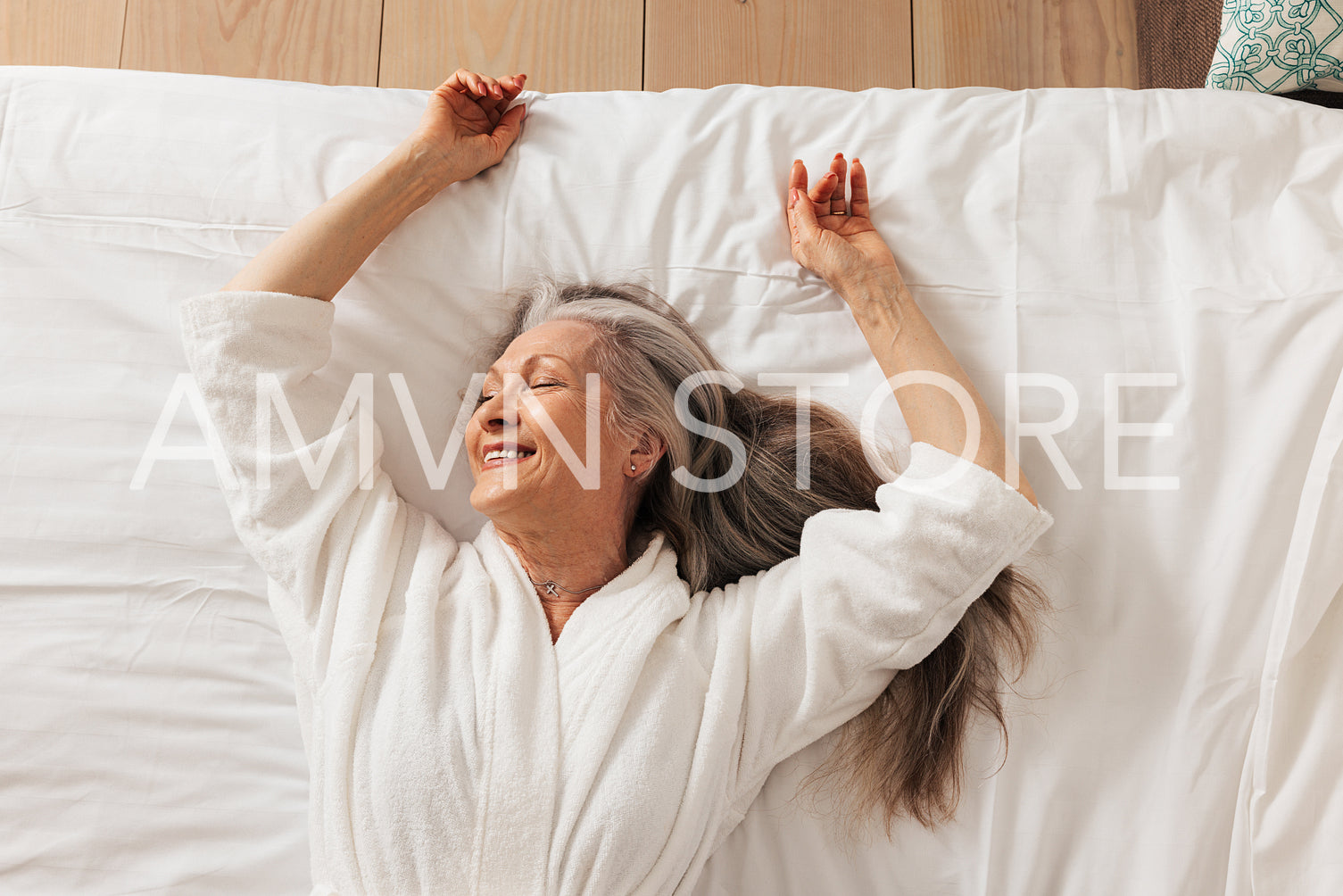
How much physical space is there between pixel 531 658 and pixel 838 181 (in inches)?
29.8

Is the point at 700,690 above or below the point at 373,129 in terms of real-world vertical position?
below

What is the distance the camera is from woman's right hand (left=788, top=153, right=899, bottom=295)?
4.00ft

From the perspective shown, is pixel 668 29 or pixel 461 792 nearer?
pixel 461 792

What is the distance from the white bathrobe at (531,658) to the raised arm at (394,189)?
51 millimetres

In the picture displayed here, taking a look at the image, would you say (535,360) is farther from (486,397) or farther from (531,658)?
(531,658)

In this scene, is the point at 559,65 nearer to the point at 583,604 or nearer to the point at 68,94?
the point at 68,94

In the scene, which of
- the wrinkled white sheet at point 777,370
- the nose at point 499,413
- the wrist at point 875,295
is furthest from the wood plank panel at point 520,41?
the nose at point 499,413

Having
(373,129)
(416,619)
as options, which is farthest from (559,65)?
(416,619)

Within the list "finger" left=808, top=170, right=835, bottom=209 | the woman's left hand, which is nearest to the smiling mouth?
the woman's left hand

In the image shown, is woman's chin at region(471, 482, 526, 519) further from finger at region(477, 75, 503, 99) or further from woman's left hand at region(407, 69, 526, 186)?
finger at region(477, 75, 503, 99)

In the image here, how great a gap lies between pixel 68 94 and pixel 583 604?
41.6 inches

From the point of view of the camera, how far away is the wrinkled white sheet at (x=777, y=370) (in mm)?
1097

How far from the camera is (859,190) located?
1.27 metres

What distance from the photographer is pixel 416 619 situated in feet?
3.59
